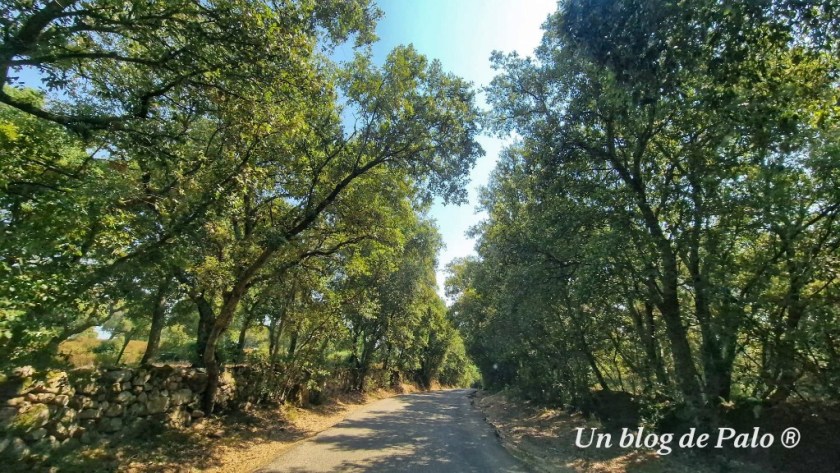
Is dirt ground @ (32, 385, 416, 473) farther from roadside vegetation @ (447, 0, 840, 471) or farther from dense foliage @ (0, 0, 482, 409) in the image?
roadside vegetation @ (447, 0, 840, 471)

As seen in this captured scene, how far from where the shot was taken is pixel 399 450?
1041cm

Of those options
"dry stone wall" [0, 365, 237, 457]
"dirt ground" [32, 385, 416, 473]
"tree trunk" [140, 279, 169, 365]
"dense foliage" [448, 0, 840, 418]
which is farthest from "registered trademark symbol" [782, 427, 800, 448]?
"tree trunk" [140, 279, 169, 365]

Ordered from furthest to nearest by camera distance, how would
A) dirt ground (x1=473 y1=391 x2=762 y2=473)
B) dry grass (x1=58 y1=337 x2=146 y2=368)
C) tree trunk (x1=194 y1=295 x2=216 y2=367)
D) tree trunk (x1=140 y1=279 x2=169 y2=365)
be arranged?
1. tree trunk (x1=194 y1=295 x2=216 y2=367)
2. tree trunk (x1=140 y1=279 x2=169 y2=365)
3. dry grass (x1=58 y1=337 x2=146 y2=368)
4. dirt ground (x1=473 y1=391 x2=762 y2=473)

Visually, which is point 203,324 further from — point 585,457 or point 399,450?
point 585,457

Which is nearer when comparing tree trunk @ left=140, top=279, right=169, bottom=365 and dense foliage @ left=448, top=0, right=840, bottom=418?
dense foliage @ left=448, top=0, right=840, bottom=418

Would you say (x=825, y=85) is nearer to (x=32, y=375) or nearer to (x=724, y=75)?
(x=724, y=75)

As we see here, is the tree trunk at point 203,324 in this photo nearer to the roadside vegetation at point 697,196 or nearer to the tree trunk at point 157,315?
the tree trunk at point 157,315

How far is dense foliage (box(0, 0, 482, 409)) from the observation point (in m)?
5.78

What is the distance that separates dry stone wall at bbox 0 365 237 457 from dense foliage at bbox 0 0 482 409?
533 millimetres

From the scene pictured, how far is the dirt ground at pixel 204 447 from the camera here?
7270mm

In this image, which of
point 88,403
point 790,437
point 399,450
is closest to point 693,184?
point 790,437

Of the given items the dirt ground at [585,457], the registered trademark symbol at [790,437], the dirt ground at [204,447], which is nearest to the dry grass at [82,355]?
the dirt ground at [204,447]

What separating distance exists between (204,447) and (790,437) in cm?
1288

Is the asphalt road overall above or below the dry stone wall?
below
